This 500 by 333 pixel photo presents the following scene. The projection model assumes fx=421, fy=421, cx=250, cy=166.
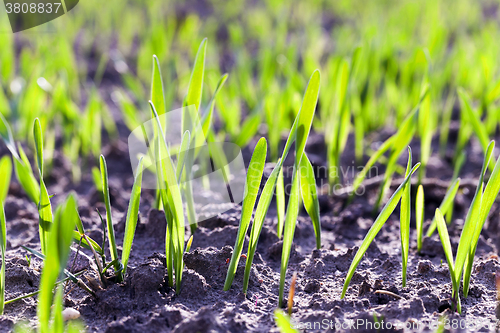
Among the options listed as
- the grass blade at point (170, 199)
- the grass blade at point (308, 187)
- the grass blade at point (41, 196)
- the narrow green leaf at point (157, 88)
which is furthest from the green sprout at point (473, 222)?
the grass blade at point (41, 196)

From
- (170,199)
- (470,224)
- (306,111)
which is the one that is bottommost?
(470,224)

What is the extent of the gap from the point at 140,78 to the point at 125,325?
2.26m

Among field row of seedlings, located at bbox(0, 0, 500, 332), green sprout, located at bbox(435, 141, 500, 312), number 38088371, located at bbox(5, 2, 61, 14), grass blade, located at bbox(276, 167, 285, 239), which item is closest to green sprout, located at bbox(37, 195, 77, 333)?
field row of seedlings, located at bbox(0, 0, 500, 332)

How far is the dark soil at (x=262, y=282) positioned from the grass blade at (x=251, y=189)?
8 centimetres

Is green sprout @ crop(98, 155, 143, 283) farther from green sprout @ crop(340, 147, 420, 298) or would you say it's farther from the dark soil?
green sprout @ crop(340, 147, 420, 298)

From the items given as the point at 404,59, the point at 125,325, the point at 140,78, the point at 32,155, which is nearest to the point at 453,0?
the point at 404,59

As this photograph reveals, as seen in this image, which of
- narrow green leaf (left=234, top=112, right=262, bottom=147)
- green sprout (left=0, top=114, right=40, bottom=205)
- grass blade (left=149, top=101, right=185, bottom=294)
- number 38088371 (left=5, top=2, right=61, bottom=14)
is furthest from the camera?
number 38088371 (left=5, top=2, right=61, bottom=14)

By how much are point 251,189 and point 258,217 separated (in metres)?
0.06

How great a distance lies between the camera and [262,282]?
2.88 ft

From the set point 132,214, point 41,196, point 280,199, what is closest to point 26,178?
point 41,196

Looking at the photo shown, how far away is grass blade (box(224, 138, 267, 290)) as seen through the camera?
2.39 feet

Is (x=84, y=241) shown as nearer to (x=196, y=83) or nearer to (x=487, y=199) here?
(x=196, y=83)

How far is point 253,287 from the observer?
860mm

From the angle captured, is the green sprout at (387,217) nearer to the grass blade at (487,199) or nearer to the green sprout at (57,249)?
the grass blade at (487,199)
